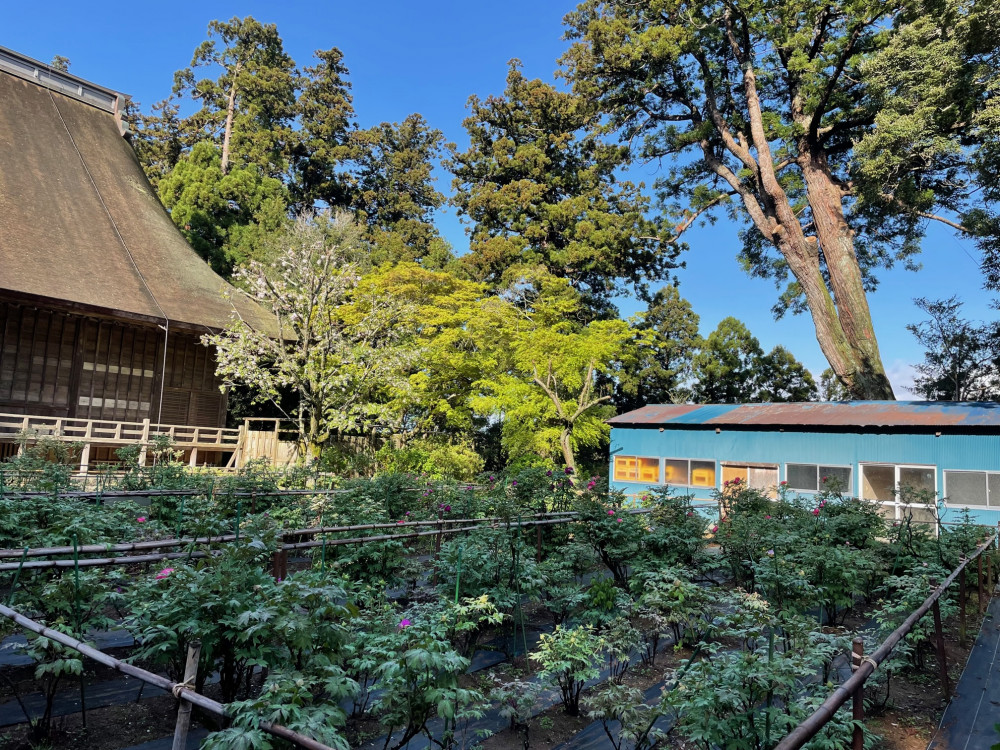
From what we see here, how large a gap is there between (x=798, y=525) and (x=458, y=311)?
13183 millimetres

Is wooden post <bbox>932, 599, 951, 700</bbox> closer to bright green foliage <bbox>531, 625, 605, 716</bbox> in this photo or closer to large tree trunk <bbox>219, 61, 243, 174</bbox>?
bright green foliage <bbox>531, 625, 605, 716</bbox>

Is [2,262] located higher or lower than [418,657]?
higher

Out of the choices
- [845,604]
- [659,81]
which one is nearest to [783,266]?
[659,81]

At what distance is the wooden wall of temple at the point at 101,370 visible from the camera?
15789mm

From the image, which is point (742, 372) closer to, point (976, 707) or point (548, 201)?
point (548, 201)

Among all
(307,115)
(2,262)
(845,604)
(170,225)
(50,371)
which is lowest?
(845,604)

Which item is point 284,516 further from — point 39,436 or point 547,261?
point 547,261

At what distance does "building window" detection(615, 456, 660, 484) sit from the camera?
1898cm

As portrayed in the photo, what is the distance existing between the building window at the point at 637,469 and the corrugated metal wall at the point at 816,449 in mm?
178

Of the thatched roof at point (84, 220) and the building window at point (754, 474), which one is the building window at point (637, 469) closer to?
the building window at point (754, 474)

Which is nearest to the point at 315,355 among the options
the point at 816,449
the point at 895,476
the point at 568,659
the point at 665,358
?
the point at 568,659

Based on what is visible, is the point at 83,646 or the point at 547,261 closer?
the point at 83,646

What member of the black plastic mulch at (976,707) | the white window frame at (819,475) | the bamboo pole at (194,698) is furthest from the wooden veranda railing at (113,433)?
the white window frame at (819,475)

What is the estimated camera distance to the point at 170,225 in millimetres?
21516
